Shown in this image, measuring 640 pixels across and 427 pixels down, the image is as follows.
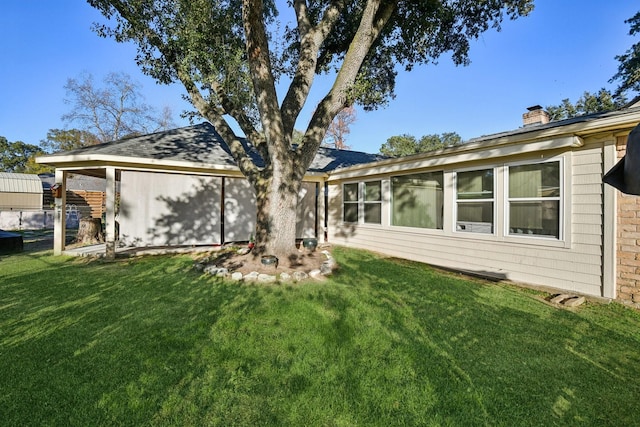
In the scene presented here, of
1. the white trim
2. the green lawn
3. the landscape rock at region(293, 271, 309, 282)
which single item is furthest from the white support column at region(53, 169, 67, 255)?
the white trim

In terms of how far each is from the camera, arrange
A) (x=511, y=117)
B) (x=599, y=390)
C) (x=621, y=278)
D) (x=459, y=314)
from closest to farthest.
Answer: (x=599, y=390) → (x=459, y=314) → (x=621, y=278) → (x=511, y=117)

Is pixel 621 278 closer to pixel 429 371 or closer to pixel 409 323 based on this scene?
pixel 409 323

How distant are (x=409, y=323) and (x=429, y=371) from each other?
38.6 inches

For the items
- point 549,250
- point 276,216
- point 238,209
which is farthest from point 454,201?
point 238,209

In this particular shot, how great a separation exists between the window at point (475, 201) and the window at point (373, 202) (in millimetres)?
2514

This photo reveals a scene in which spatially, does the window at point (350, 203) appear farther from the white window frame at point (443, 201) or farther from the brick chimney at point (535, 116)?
the brick chimney at point (535, 116)

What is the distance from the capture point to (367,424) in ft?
6.24

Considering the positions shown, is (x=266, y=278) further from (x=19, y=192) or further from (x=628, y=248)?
(x=19, y=192)

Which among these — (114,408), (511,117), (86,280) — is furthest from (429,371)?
(511,117)

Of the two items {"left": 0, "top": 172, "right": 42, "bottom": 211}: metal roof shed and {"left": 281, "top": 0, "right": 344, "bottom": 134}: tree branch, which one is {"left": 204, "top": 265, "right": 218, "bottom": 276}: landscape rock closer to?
{"left": 281, "top": 0, "right": 344, "bottom": 134}: tree branch

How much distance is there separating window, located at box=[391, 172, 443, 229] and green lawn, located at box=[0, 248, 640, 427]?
2564mm

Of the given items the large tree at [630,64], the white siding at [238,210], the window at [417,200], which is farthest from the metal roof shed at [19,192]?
the large tree at [630,64]

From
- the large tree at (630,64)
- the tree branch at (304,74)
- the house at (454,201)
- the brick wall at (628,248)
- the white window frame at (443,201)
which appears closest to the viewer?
the brick wall at (628,248)

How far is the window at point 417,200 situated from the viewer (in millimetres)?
6841
